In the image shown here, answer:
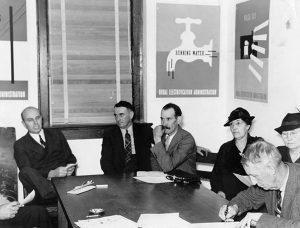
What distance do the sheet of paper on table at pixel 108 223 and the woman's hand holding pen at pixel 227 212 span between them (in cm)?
53

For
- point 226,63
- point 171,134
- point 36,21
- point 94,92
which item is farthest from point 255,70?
point 36,21

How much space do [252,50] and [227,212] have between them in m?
2.72

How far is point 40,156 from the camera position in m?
4.45

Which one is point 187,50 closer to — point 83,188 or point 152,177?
point 152,177

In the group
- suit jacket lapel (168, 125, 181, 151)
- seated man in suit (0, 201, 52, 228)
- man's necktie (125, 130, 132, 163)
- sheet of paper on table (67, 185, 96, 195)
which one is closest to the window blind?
man's necktie (125, 130, 132, 163)

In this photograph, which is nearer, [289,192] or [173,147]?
[289,192]

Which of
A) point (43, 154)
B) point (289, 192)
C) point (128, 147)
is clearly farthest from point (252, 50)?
point (289, 192)

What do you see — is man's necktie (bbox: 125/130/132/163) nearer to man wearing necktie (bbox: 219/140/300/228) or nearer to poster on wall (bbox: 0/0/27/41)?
poster on wall (bbox: 0/0/27/41)

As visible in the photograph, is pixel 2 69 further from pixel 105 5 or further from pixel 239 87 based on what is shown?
pixel 239 87

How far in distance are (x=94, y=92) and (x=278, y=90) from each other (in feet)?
6.99

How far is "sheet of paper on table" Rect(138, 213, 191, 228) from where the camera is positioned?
2.38 m

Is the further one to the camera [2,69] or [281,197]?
[2,69]

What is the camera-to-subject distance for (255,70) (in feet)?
15.7

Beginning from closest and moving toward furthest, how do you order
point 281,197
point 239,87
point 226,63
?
1. point 281,197
2. point 239,87
3. point 226,63
